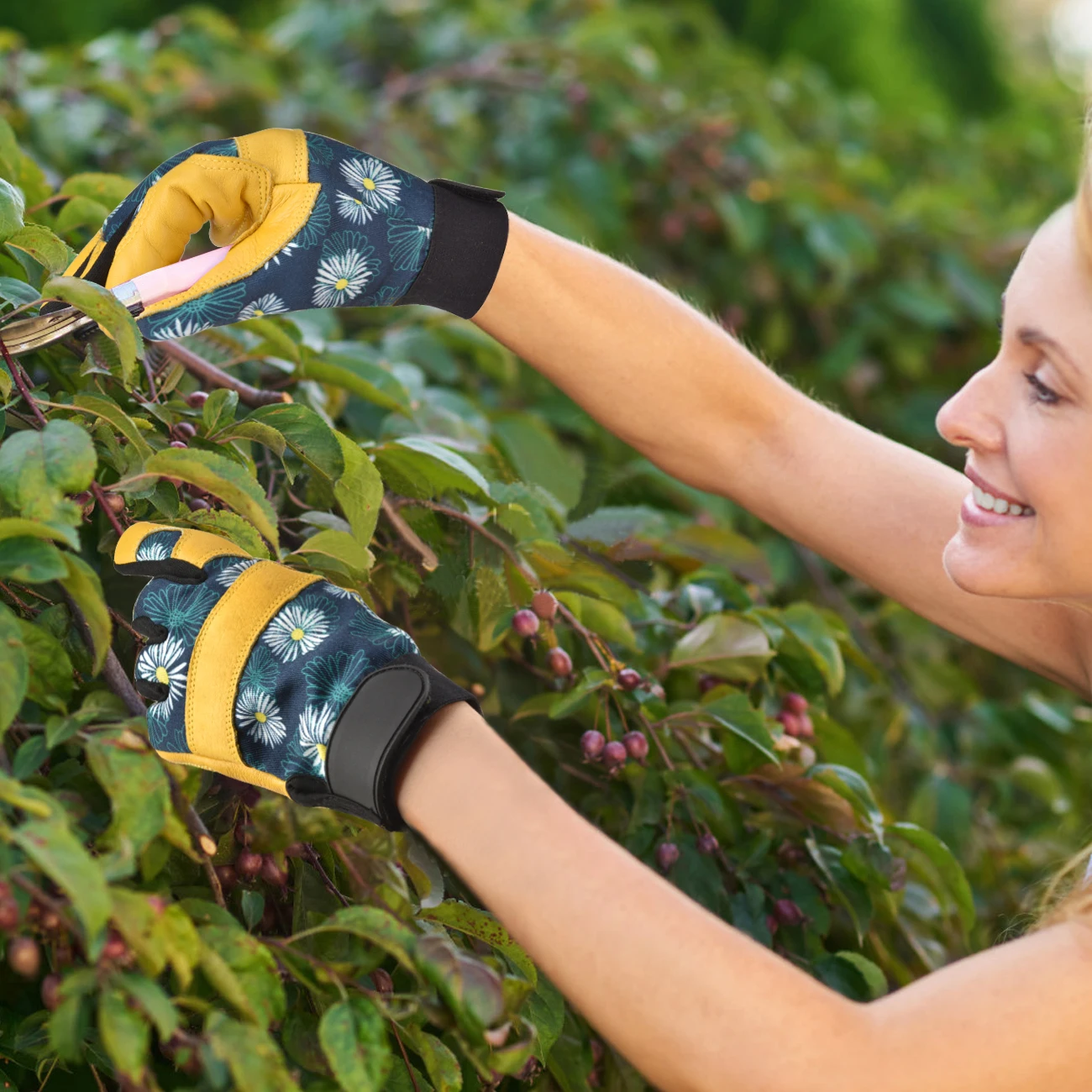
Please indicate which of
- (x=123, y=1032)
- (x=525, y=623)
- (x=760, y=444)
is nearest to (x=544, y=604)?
(x=525, y=623)

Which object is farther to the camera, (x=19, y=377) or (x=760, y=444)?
(x=760, y=444)

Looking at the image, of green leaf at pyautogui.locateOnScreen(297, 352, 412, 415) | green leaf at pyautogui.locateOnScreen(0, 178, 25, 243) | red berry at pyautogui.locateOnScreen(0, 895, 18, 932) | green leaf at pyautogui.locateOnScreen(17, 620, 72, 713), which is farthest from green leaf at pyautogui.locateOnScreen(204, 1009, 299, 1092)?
green leaf at pyautogui.locateOnScreen(297, 352, 412, 415)

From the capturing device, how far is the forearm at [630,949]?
0.69 metres

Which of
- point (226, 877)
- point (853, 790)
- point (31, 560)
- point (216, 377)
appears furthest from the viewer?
point (853, 790)

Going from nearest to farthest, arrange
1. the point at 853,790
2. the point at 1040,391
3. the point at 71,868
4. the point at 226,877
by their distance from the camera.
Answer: the point at 71,868 → the point at 226,877 → the point at 1040,391 → the point at 853,790

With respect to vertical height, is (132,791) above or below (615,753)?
above

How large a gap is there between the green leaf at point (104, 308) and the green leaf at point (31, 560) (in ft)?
0.49

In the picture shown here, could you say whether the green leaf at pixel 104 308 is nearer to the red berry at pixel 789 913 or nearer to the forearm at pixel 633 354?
the forearm at pixel 633 354

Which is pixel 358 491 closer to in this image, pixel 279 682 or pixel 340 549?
pixel 340 549

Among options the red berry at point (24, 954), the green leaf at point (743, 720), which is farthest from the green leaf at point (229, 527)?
the green leaf at point (743, 720)

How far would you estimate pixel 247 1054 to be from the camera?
61 centimetres

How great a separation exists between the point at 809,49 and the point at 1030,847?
3402 millimetres

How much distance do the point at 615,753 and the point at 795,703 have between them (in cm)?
28

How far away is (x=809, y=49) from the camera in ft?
14.5
